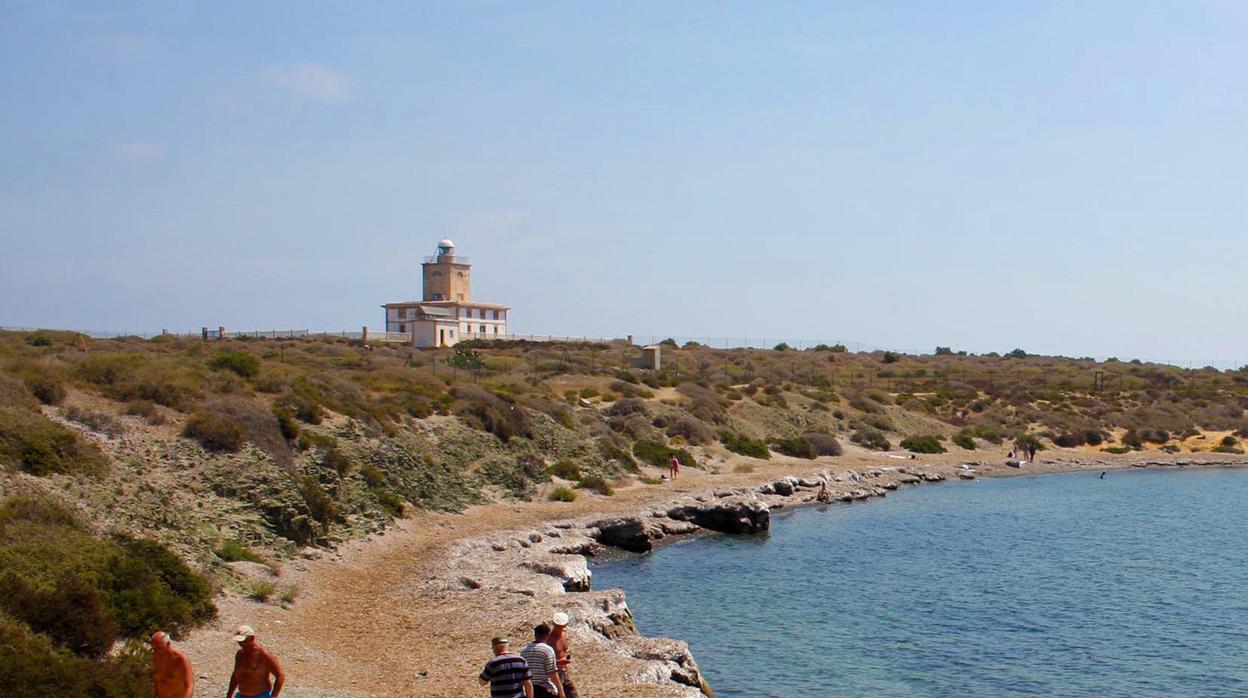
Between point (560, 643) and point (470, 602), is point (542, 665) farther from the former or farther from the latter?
point (470, 602)

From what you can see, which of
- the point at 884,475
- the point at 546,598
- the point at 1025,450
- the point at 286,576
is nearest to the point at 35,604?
the point at 286,576

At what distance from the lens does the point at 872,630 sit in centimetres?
2445

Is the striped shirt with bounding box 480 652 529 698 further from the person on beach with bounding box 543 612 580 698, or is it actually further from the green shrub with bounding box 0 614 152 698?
the green shrub with bounding box 0 614 152 698

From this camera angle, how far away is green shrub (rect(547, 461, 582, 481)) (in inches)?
1667

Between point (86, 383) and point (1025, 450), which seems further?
point (1025, 450)

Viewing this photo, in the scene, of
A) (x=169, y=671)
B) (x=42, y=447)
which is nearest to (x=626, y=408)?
(x=42, y=447)

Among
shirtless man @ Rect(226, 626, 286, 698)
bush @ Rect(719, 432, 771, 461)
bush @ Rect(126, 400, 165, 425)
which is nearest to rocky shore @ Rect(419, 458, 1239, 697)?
bush @ Rect(719, 432, 771, 461)

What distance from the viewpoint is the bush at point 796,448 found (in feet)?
196

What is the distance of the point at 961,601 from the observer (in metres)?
27.5

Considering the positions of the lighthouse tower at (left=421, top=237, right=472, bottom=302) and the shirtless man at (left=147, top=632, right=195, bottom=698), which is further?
the lighthouse tower at (left=421, top=237, right=472, bottom=302)

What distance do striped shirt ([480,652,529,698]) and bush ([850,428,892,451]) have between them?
183 feet

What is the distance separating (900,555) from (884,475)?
70.7ft

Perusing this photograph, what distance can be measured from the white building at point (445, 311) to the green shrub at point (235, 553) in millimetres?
65374

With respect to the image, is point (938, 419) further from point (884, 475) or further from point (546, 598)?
point (546, 598)
